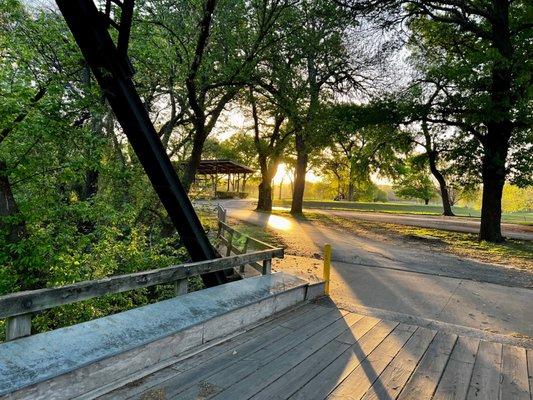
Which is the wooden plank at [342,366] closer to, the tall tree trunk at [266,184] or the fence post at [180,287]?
the fence post at [180,287]

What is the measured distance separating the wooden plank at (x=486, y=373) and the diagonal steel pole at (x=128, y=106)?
12.0 ft

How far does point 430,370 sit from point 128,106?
465 cm

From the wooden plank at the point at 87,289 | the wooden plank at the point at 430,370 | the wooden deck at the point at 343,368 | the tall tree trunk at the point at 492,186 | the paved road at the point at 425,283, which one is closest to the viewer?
the wooden plank at the point at 87,289

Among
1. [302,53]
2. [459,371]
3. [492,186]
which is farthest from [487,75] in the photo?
[459,371]

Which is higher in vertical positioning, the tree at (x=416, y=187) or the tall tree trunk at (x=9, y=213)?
the tree at (x=416, y=187)

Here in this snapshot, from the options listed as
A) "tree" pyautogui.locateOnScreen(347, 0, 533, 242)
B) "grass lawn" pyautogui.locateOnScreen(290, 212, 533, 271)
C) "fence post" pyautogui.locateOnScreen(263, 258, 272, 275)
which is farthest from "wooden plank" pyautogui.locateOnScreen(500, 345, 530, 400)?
"tree" pyautogui.locateOnScreen(347, 0, 533, 242)

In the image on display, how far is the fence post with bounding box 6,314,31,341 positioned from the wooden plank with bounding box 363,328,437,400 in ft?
9.31

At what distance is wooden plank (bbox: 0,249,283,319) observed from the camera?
270 cm

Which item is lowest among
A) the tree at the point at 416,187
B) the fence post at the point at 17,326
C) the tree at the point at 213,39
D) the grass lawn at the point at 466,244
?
the grass lawn at the point at 466,244

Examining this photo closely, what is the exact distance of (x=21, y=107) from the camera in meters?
5.66

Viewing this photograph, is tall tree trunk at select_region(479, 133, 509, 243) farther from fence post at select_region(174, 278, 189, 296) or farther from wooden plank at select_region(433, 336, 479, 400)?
fence post at select_region(174, 278, 189, 296)

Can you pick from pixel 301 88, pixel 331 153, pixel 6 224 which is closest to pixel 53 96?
pixel 6 224

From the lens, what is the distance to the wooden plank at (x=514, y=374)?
10.6 feet

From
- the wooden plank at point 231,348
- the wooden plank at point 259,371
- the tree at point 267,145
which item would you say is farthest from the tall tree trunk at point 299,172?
the wooden plank at point 259,371
